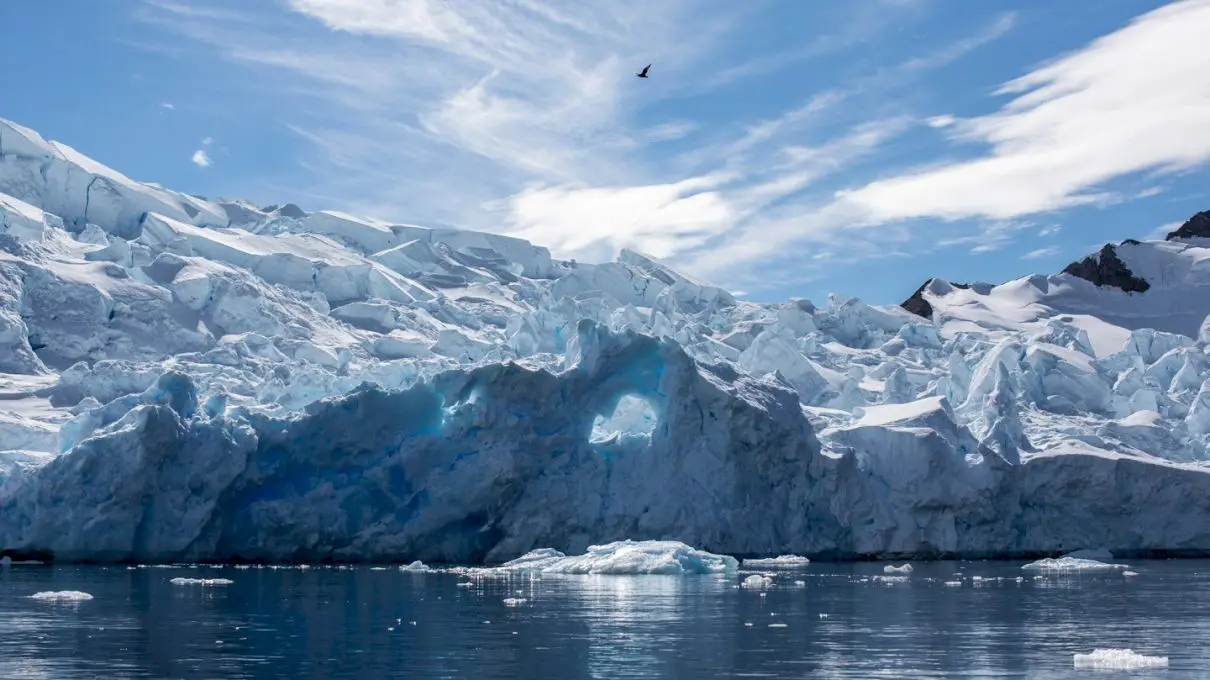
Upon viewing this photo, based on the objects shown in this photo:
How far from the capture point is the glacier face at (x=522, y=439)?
28422 mm

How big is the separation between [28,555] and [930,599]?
790 inches

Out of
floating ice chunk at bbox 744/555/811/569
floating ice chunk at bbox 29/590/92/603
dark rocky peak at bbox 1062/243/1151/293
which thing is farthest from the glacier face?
dark rocky peak at bbox 1062/243/1151/293

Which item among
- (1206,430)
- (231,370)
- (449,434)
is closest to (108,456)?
(449,434)

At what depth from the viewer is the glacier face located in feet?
93.2

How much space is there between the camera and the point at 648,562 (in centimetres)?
2533

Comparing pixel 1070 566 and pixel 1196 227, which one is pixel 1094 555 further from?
pixel 1196 227

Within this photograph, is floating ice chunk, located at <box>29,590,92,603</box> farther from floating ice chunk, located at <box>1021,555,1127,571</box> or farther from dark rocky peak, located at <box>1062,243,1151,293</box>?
dark rocky peak, located at <box>1062,243,1151,293</box>

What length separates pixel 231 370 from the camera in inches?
1501

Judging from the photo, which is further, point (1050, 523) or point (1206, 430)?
point (1206, 430)

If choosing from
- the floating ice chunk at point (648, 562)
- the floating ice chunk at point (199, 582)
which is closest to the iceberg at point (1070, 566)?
the floating ice chunk at point (648, 562)

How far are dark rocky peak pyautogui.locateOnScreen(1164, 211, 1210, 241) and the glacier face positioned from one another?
114 ft

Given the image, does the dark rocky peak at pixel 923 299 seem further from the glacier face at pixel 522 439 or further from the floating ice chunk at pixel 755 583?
the floating ice chunk at pixel 755 583

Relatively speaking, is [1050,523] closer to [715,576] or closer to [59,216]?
[715,576]

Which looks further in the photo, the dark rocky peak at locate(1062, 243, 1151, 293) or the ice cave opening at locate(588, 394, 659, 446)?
the dark rocky peak at locate(1062, 243, 1151, 293)
